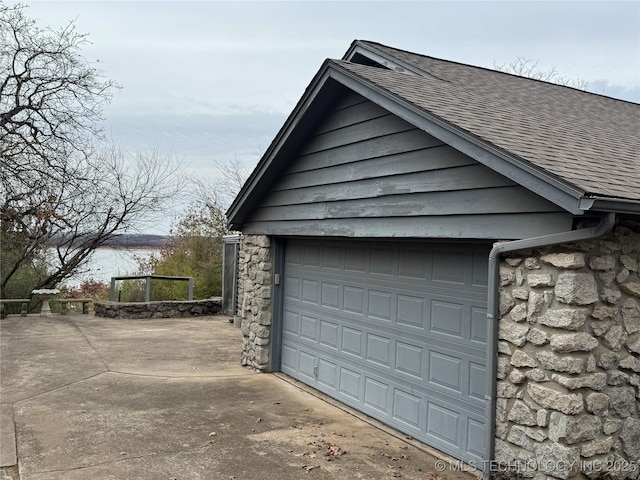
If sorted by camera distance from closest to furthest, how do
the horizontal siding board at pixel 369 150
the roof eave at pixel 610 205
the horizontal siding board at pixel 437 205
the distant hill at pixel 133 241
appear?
1. the roof eave at pixel 610 205
2. the horizontal siding board at pixel 437 205
3. the horizontal siding board at pixel 369 150
4. the distant hill at pixel 133 241

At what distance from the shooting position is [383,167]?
603 centimetres

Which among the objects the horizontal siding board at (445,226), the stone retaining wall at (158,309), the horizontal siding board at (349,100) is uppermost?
the horizontal siding board at (349,100)

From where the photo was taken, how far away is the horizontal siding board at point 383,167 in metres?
5.17

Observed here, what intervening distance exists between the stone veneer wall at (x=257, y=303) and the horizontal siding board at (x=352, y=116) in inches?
89.1

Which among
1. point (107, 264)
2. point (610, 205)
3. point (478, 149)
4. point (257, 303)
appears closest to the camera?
point (610, 205)

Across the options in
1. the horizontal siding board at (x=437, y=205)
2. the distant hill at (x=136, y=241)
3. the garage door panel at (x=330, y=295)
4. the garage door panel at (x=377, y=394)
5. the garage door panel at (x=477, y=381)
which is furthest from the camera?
the distant hill at (x=136, y=241)

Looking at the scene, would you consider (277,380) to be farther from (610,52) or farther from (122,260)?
(610,52)

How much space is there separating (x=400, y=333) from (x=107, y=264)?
46.7ft

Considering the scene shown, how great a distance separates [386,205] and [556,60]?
2296 cm

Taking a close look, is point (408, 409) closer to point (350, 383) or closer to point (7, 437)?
point (350, 383)

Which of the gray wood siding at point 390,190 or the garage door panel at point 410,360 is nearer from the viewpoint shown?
the gray wood siding at point 390,190

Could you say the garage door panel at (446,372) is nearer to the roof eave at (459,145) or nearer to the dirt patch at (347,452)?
the dirt patch at (347,452)

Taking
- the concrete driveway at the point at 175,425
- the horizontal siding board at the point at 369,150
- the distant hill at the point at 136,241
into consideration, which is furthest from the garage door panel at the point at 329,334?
the distant hill at the point at 136,241

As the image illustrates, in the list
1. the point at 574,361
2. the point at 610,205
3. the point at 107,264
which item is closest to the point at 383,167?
the point at 610,205
